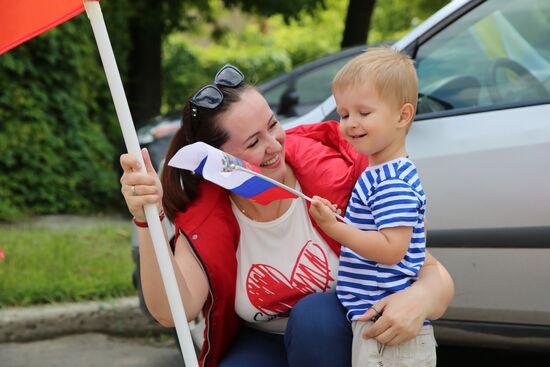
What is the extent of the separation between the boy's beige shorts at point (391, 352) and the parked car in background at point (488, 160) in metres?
0.85

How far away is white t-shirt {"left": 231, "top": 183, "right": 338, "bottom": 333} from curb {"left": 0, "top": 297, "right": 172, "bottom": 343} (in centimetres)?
237

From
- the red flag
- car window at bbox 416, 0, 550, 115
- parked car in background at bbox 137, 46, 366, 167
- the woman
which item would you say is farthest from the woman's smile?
parked car in background at bbox 137, 46, 366, 167

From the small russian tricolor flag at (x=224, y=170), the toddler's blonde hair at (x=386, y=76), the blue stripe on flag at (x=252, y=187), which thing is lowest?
the blue stripe on flag at (x=252, y=187)

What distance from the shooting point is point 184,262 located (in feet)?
8.15

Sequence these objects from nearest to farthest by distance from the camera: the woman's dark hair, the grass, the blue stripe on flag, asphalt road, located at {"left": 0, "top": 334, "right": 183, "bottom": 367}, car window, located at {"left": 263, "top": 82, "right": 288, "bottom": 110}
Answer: the blue stripe on flag → the woman's dark hair → asphalt road, located at {"left": 0, "top": 334, "right": 183, "bottom": 367} → the grass → car window, located at {"left": 263, "top": 82, "right": 288, "bottom": 110}

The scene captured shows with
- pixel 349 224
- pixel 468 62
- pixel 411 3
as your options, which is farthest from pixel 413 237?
pixel 411 3

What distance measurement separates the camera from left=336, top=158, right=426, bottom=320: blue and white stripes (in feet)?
6.97

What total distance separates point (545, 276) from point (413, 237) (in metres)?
0.95

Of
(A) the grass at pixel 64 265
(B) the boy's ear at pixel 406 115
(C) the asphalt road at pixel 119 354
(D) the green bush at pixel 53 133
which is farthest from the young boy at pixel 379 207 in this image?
(D) the green bush at pixel 53 133

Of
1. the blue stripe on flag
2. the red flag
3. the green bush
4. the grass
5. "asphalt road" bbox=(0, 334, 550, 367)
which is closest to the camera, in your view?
the red flag

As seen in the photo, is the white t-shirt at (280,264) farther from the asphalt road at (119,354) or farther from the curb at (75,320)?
the curb at (75,320)

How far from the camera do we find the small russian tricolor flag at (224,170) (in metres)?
2.12

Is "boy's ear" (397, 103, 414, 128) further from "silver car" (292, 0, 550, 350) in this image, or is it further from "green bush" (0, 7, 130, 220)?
"green bush" (0, 7, 130, 220)

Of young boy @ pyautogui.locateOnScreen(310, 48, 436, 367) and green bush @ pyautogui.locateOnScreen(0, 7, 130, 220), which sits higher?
young boy @ pyautogui.locateOnScreen(310, 48, 436, 367)
